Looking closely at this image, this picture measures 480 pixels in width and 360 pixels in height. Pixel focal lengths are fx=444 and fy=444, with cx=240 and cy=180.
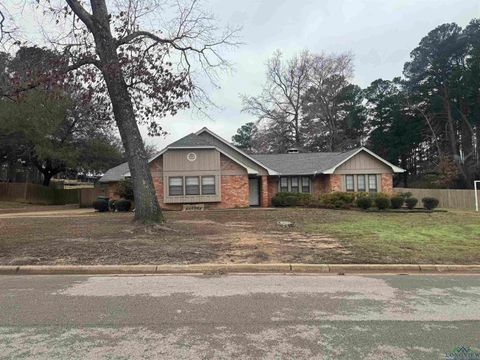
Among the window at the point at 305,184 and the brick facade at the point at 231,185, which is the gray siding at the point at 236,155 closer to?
the brick facade at the point at 231,185

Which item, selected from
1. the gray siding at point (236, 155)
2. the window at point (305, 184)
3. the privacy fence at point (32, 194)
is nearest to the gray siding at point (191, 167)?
the gray siding at point (236, 155)

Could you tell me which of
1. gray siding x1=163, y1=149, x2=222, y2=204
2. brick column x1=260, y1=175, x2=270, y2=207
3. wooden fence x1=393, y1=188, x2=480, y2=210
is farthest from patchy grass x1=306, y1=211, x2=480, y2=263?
wooden fence x1=393, y1=188, x2=480, y2=210

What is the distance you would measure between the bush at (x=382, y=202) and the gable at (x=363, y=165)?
6242 mm

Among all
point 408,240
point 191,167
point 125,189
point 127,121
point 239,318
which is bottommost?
point 239,318

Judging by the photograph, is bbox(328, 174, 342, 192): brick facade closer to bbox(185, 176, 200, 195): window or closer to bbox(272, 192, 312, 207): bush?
bbox(272, 192, 312, 207): bush

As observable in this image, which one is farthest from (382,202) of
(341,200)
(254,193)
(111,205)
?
(111,205)

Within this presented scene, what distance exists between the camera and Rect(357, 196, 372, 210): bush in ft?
86.5

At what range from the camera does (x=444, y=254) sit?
35.3 feet

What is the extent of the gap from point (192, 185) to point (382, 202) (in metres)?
11.7

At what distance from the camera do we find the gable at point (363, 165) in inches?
1280

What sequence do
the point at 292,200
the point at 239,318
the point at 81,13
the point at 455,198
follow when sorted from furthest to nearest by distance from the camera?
the point at 455,198
the point at 292,200
the point at 81,13
the point at 239,318

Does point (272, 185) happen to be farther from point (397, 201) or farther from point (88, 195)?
point (88, 195)

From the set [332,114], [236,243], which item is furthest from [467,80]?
[236,243]

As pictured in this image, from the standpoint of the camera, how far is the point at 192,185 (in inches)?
1114
